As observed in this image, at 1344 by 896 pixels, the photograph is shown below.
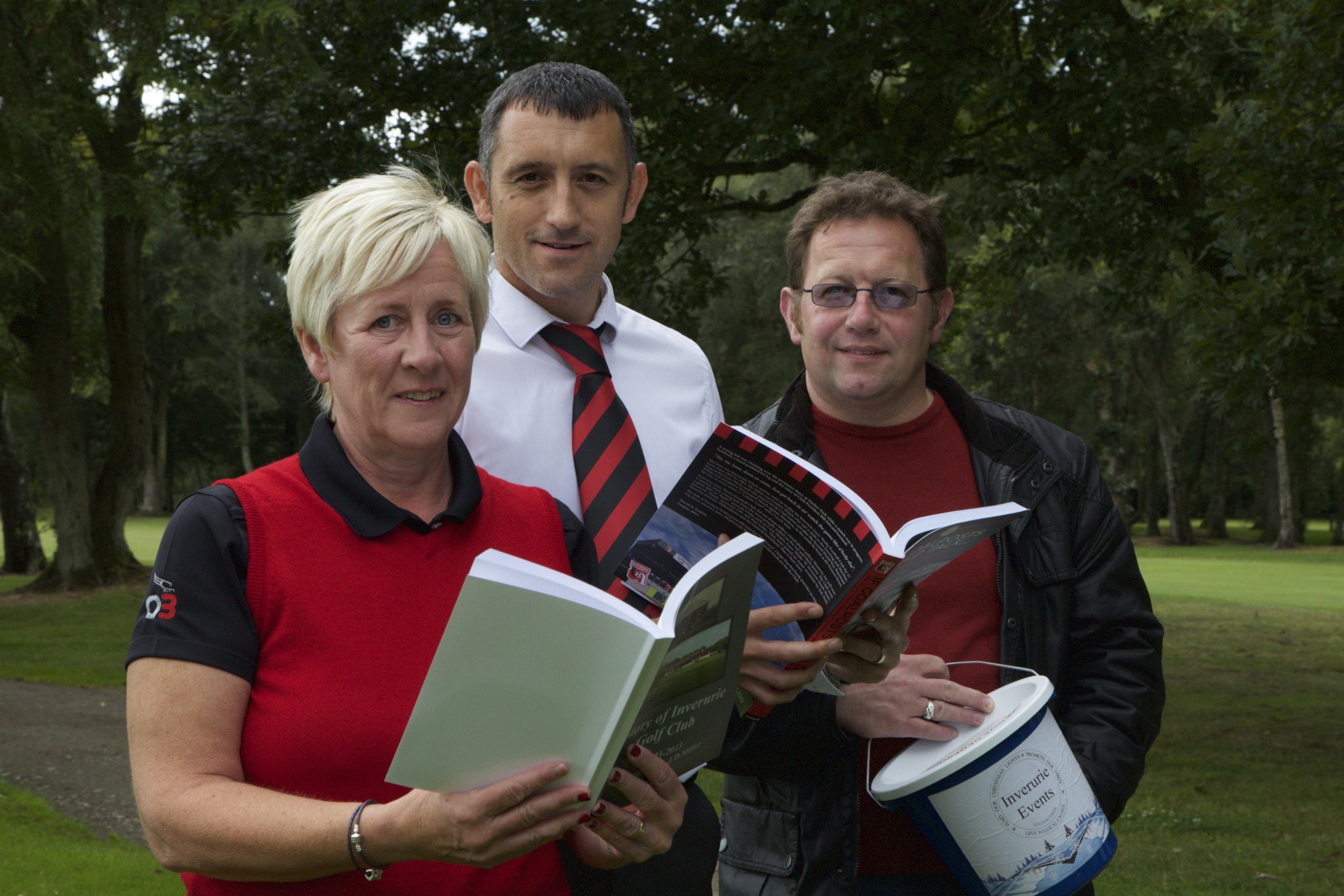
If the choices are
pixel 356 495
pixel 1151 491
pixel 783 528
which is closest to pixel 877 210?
pixel 783 528

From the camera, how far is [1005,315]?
1294 inches

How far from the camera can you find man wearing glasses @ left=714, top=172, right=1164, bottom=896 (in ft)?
8.84

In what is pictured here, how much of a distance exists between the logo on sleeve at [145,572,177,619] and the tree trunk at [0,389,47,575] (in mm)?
23483

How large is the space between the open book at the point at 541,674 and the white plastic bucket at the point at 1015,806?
2.70ft

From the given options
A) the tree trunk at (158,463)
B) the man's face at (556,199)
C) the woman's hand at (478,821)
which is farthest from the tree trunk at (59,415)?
the tree trunk at (158,463)

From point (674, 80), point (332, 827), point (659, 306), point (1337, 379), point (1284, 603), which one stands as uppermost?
point (674, 80)

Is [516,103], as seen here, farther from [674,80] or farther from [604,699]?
[674,80]

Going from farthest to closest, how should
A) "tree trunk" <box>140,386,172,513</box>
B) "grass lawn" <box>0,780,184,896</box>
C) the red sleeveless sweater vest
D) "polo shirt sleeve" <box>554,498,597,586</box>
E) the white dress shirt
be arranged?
"tree trunk" <box>140,386,172,513</box> < "grass lawn" <box>0,780,184,896</box> < the white dress shirt < "polo shirt sleeve" <box>554,498,597,586</box> < the red sleeveless sweater vest

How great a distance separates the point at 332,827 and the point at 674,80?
30.7 ft

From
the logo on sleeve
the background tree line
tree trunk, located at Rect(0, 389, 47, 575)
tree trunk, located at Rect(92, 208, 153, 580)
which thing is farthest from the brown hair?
tree trunk, located at Rect(0, 389, 47, 575)

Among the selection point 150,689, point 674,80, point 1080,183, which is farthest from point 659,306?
point 150,689

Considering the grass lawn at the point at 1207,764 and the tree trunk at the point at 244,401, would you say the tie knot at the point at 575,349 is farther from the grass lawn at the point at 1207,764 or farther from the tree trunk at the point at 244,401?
the tree trunk at the point at 244,401

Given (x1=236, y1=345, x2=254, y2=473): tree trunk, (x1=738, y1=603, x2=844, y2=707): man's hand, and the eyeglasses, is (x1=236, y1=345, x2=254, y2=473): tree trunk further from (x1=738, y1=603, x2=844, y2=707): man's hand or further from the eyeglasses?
(x1=738, y1=603, x2=844, y2=707): man's hand

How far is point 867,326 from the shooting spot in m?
2.91
